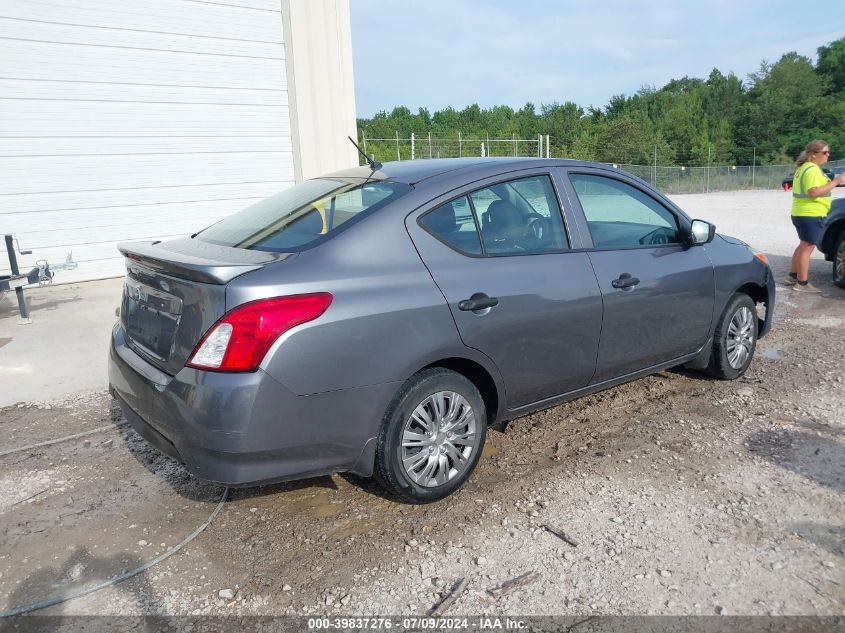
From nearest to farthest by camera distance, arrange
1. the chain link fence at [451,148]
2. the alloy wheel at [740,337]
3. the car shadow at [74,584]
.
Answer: the car shadow at [74,584], the alloy wheel at [740,337], the chain link fence at [451,148]

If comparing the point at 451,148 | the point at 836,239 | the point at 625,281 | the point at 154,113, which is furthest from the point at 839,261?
the point at 451,148

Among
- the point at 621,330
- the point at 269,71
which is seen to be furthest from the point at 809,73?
the point at 621,330

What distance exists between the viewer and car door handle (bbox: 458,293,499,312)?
10.3ft

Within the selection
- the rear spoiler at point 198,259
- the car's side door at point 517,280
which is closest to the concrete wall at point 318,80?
the car's side door at point 517,280

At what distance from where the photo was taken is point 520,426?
4.20 m

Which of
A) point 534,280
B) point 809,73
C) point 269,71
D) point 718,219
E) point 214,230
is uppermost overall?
point 809,73

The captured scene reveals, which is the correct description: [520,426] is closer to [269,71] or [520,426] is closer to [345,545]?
[345,545]

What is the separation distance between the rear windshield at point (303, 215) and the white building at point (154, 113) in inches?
244

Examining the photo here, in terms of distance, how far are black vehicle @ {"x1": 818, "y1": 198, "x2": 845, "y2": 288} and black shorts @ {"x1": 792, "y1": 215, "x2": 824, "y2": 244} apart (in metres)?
0.15

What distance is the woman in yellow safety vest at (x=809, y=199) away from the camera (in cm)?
793

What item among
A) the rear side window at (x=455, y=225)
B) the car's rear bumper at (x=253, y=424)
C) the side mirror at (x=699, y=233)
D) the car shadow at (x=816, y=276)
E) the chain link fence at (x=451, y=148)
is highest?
the chain link fence at (x=451, y=148)

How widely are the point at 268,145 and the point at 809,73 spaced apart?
249ft

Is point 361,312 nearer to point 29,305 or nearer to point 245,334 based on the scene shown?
point 245,334

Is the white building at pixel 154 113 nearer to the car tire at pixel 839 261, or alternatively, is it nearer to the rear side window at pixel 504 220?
the car tire at pixel 839 261
